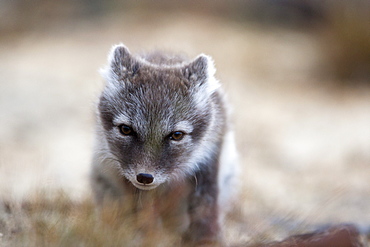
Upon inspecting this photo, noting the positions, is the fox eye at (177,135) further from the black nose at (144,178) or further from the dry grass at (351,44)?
the dry grass at (351,44)

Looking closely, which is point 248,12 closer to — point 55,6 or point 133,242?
point 55,6

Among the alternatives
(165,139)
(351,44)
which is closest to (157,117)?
(165,139)

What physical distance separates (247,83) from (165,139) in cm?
910

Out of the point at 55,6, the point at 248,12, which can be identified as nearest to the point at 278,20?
the point at 248,12

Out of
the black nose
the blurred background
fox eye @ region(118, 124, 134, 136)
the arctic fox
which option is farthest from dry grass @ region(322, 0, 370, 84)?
the black nose

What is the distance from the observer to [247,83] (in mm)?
13078

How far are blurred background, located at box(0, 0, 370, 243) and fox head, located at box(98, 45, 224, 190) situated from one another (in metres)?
0.70

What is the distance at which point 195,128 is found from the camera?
14.7ft

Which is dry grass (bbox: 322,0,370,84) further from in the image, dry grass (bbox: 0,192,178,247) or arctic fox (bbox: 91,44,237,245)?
dry grass (bbox: 0,192,178,247)

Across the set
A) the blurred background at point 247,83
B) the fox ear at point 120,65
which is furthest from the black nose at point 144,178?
the blurred background at point 247,83

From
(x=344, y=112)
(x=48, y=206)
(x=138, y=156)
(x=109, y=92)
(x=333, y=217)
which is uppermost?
(x=109, y=92)

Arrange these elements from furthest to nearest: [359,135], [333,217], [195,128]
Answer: [359,135]
[333,217]
[195,128]

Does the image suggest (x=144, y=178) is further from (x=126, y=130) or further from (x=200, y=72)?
(x=200, y=72)

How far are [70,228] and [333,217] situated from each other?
3.54m
